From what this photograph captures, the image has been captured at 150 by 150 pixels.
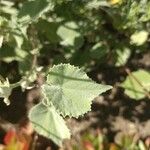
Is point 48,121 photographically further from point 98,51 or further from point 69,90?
point 98,51

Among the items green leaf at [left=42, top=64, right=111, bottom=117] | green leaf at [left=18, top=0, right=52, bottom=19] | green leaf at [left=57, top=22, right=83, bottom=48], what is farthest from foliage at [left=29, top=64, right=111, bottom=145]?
green leaf at [left=57, top=22, right=83, bottom=48]

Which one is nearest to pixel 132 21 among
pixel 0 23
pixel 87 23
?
pixel 87 23

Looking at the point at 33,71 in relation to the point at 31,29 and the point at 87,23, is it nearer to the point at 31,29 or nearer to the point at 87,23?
the point at 31,29

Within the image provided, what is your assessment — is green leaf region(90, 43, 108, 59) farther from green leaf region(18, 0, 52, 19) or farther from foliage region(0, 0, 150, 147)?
green leaf region(18, 0, 52, 19)

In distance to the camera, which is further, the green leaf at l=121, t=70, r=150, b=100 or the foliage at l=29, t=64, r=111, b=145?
the green leaf at l=121, t=70, r=150, b=100

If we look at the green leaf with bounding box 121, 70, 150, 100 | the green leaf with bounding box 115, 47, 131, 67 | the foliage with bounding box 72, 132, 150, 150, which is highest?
the green leaf with bounding box 115, 47, 131, 67

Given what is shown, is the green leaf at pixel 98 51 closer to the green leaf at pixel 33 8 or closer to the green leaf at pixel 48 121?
the green leaf at pixel 33 8
